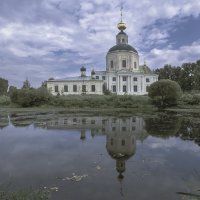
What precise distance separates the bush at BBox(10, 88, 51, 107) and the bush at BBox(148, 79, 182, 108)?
64.2 ft

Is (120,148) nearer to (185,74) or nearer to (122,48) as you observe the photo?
(122,48)

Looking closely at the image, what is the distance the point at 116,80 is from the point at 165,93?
2528 centimetres

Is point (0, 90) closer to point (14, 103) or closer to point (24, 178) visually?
point (14, 103)

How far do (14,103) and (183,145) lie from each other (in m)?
44.3

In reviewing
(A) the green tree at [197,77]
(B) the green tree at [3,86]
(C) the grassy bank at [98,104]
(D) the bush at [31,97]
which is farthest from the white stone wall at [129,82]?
(B) the green tree at [3,86]

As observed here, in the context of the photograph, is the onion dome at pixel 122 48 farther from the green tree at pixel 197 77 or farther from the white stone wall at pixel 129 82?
the green tree at pixel 197 77

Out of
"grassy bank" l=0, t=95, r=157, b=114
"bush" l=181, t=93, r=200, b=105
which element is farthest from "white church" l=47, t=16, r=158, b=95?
"bush" l=181, t=93, r=200, b=105

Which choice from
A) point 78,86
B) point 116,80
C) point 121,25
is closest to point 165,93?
point 116,80

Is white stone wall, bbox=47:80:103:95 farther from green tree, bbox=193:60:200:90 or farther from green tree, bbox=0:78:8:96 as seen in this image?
green tree, bbox=0:78:8:96

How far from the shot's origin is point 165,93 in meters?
43.7

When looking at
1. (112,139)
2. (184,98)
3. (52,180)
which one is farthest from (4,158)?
(184,98)

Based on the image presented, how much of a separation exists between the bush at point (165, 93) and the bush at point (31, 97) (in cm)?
1956

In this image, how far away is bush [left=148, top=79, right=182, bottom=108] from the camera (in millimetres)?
43406

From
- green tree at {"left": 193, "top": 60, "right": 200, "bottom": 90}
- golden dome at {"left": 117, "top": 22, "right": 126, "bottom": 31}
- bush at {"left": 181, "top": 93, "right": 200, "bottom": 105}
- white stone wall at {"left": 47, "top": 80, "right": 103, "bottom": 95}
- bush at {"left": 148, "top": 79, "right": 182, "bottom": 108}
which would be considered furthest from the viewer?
golden dome at {"left": 117, "top": 22, "right": 126, "bottom": 31}
